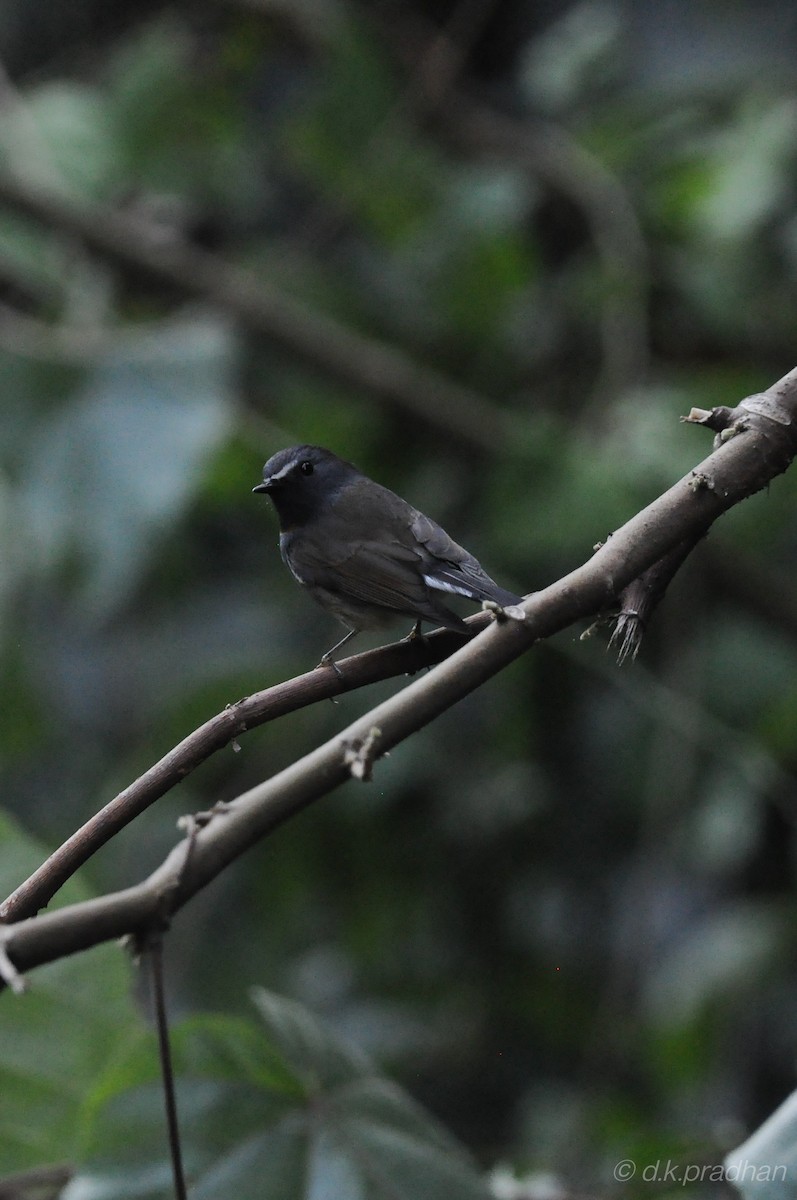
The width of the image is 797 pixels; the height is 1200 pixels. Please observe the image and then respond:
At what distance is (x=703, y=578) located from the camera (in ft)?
10.7

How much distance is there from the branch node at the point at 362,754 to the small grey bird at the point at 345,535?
529mm

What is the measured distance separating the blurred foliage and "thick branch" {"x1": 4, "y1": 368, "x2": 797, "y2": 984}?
168 centimetres

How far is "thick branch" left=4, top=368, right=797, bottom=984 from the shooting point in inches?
34.7

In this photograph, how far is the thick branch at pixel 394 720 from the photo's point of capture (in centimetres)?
88

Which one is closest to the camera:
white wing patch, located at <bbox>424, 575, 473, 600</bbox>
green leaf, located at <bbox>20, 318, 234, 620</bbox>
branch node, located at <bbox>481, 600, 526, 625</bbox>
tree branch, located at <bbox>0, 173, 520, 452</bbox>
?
branch node, located at <bbox>481, 600, 526, 625</bbox>

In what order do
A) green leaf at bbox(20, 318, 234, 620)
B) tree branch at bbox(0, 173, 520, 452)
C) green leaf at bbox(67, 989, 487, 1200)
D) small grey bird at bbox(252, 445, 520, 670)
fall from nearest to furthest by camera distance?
small grey bird at bbox(252, 445, 520, 670) < green leaf at bbox(67, 989, 487, 1200) < green leaf at bbox(20, 318, 234, 620) < tree branch at bbox(0, 173, 520, 452)

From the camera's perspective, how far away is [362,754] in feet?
3.01

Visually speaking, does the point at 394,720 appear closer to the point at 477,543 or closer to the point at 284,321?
the point at 477,543

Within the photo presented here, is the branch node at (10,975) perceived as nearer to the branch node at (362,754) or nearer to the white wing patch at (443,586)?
the branch node at (362,754)

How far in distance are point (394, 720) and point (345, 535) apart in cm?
60

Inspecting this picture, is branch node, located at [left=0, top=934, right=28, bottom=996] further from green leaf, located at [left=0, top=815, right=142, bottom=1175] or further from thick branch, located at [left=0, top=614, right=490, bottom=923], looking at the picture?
green leaf, located at [left=0, top=815, right=142, bottom=1175]

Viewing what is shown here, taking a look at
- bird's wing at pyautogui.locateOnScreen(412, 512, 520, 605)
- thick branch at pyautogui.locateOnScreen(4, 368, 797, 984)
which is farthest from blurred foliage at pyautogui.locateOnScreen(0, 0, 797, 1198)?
thick branch at pyautogui.locateOnScreen(4, 368, 797, 984)

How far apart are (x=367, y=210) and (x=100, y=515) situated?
4.95ft

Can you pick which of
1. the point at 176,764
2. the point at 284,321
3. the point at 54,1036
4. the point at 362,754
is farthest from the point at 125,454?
the point at 362,754
